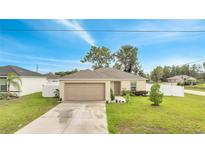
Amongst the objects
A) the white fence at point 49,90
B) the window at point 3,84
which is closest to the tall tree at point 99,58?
the white fence at point 49,90

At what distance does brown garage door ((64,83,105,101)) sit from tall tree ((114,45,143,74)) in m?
7.01

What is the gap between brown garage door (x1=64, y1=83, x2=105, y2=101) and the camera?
42.0ft

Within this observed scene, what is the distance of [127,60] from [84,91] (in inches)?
421

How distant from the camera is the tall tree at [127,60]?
19.0 m

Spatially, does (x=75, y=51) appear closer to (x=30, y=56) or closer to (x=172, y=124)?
(x=30, y=56)

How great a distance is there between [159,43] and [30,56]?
8153mm

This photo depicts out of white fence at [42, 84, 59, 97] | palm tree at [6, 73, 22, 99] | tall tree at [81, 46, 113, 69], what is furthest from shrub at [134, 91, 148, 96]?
palm tree at [6, 73, 22, 99]

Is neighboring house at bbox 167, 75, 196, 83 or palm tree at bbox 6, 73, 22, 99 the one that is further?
neighboring house at bbox 167, 75, 196, 83

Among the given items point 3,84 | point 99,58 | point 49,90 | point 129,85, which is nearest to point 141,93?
point 129,85

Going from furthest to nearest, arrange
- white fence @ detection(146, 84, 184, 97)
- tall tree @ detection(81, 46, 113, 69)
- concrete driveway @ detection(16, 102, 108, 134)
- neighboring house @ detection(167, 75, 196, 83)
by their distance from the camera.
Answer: neighboring house @ detection(167, 75, 196, 83)
tall tree @ detection(81, 46, 113, 69)
white fence @ detection(146, 84, 184, 97)
concrete driveway @ detection(16, 102, 108, 134)

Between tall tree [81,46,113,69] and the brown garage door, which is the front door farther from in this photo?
the brown garage door

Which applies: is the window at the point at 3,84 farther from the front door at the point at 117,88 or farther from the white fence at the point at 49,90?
the front door at the point at 117,88

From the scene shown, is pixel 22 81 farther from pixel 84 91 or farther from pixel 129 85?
pixel 129 85
